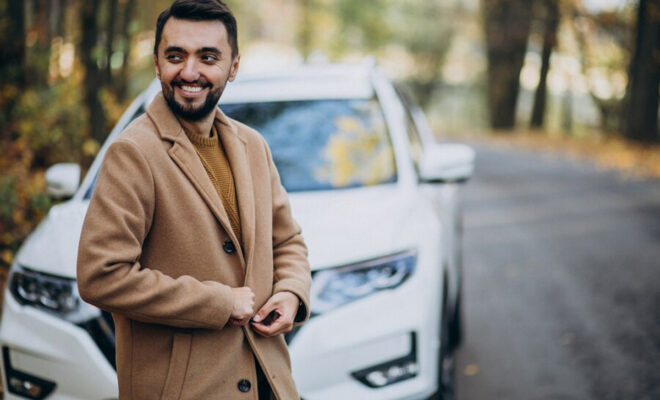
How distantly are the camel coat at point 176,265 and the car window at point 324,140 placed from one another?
178 centimetres

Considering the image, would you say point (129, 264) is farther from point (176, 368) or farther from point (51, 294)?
point (51, 294)

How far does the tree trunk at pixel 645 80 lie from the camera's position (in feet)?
55.5

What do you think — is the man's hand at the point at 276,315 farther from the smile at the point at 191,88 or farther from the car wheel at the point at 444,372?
the car wheel at the point at 444,372

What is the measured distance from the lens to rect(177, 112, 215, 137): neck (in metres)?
1.92

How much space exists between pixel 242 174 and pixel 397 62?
33715 millimetres

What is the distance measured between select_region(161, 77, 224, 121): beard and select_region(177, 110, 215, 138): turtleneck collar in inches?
0.9

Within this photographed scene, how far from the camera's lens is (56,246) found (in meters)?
3.13

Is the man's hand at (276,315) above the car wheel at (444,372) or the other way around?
above

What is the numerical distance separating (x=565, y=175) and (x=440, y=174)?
9.61 metres

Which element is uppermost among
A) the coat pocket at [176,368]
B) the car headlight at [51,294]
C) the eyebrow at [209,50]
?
the eyebrow at [209,50]

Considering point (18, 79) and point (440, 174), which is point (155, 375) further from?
point (18, 79)

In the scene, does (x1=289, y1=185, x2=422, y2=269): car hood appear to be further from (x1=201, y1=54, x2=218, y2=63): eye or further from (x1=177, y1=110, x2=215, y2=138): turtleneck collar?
(x1=201, y1=54, x2=218, y2=63): eye

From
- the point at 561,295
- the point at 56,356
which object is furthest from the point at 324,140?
the point at 561,295

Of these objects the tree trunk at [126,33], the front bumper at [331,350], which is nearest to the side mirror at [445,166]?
the front bumper at [331,350]
